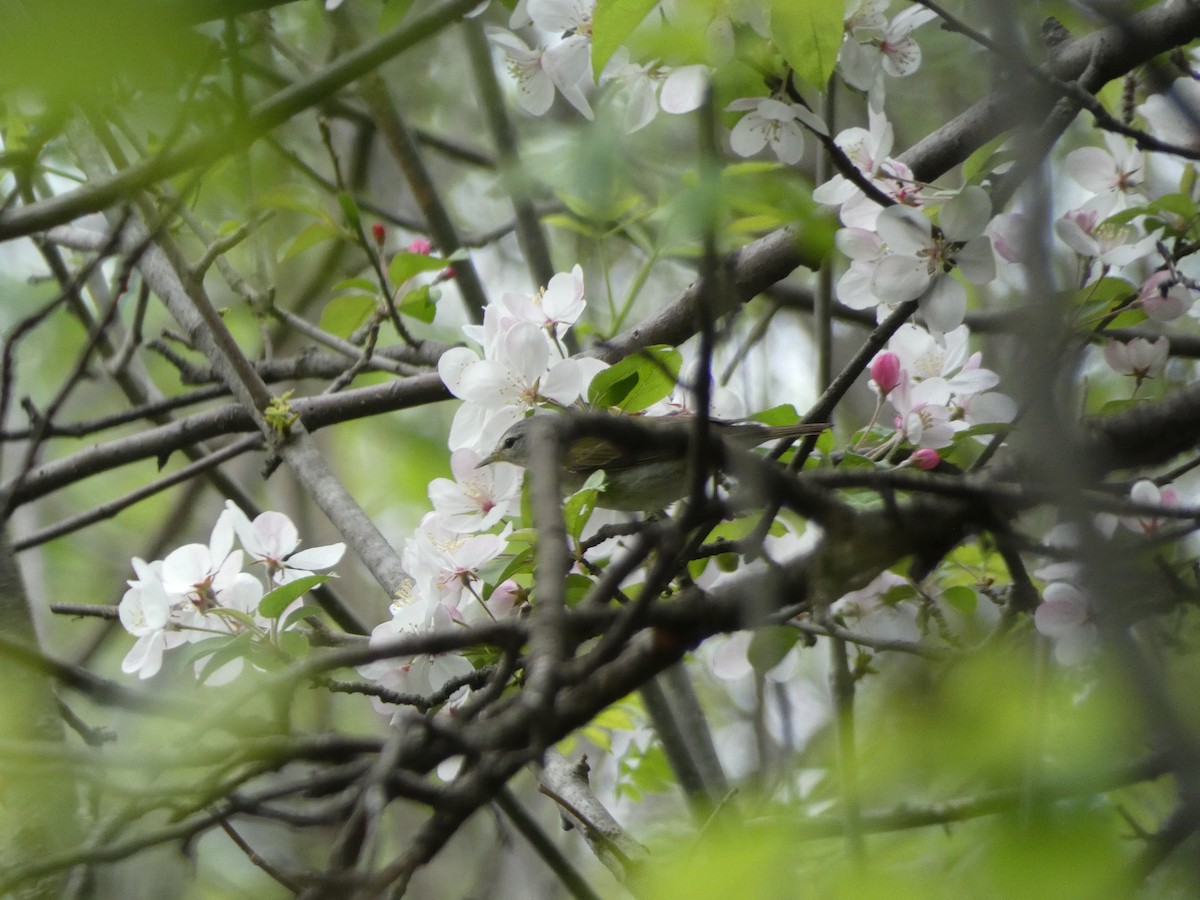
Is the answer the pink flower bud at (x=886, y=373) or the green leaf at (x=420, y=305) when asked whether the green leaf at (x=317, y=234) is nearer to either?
the green leaf at (x=420, y=305)

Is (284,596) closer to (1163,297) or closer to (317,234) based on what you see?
(317,234)

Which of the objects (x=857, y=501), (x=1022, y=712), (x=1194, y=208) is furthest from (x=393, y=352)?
(x=1022, y=712)

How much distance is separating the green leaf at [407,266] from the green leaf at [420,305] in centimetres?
5

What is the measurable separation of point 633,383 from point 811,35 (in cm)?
63

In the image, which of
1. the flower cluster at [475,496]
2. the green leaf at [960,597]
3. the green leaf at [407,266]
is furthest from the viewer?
the green leaf at [407,266]

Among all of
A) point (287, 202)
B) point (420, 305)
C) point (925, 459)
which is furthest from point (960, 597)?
point (287, 202)

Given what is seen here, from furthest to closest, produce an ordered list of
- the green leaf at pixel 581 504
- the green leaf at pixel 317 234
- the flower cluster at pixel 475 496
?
the green leaf at pixel 317 234 → the flower cluster at pixel 475 496 → the green leaf at pixel 581 504

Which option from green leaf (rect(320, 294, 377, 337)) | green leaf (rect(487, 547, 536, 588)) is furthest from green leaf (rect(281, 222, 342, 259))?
green leaf (rect(487, 547, 536, 588))

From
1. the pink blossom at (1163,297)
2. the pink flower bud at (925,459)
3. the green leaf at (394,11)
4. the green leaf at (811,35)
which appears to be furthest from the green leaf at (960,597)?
the green leaf at (394,11)

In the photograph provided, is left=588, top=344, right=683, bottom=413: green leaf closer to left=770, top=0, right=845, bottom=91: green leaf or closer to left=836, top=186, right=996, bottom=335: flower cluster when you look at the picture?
left=836, top=186, right=996, bottom=335: flower cluster

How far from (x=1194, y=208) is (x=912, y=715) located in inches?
65.2

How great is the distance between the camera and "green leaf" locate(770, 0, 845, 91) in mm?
1629

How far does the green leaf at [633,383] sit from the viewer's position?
1812 mm

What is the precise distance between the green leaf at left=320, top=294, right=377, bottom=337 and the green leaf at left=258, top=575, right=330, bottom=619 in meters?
1.32
